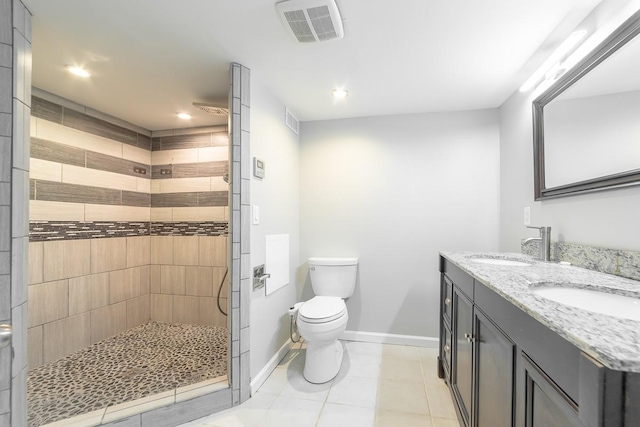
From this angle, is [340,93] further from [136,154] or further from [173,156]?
[136,154]

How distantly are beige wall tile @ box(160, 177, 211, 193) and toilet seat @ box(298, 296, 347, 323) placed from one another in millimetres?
1673

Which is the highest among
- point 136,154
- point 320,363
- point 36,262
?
point 136,154

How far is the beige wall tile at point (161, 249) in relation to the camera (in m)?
2.97

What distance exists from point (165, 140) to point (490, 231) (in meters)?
3.38

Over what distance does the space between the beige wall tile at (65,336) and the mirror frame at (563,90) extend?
11.7 feet

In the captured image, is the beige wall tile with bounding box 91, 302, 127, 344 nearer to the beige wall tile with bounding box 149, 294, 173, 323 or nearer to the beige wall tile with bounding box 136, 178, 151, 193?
the beige wall tile with bounding box 149, 294, 173, 323

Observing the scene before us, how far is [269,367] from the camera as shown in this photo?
2.08m

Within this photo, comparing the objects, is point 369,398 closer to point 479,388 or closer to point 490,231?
point 479,388

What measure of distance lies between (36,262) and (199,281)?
124 centimetres

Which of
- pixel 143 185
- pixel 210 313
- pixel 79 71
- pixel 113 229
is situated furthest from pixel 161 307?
pixel 79 71

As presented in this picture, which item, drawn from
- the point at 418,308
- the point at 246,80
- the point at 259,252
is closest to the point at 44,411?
the point at 259,252

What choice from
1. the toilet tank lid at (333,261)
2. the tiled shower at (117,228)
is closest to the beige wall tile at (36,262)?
the tiled shower at (117,228)

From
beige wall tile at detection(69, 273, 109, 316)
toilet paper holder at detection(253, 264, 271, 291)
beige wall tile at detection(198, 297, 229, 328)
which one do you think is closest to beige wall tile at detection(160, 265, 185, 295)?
beige wall tile at detection(198, 297, 229, 328)

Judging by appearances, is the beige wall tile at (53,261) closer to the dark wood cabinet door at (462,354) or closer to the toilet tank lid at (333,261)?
the toilet tank lid at (333,261)
